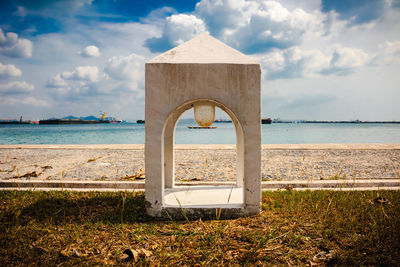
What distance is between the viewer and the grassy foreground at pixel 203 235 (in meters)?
2.61

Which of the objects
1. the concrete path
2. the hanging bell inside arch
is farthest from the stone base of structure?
the concrete path

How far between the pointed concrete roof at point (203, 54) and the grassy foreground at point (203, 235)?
8.08 feet

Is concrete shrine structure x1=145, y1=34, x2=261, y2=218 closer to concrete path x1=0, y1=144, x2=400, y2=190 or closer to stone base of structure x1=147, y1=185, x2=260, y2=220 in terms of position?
stone base of structure x1=147, y1=185, x2=260, y2=220

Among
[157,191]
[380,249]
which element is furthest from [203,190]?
[380,249]

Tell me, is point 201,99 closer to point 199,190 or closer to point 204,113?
point 204,113

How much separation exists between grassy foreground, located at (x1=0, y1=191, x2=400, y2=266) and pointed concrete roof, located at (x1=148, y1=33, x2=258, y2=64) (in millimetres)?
2462

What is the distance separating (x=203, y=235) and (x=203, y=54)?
272 cm

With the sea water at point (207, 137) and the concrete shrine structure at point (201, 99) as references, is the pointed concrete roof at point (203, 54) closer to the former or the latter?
the concrete shrine structure at point (201, 99)

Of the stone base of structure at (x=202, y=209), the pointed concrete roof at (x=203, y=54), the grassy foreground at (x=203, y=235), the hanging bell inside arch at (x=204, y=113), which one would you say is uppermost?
the pointed concrete roof at (x=203, y=54)

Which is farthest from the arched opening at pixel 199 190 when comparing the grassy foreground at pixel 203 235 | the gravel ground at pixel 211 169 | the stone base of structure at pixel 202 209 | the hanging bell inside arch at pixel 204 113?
the gravel ground at pixel 211 169

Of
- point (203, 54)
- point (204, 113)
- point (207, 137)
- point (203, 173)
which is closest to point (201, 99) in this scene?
point (204, 113)

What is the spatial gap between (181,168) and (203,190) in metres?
3.13

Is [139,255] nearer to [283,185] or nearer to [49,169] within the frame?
[283,185]

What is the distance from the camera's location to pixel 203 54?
12.2 ft
